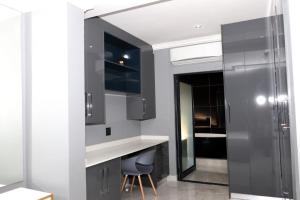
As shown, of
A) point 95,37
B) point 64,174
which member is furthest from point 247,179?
point 95,37

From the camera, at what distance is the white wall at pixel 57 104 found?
2.24 metres

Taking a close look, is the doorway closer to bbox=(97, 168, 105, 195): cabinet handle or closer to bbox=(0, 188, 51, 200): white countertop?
bbox=(97, 168, 105, 195): cabinet handle

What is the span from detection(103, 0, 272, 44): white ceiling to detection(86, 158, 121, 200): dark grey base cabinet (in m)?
1.89

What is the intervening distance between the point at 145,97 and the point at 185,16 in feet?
5.06

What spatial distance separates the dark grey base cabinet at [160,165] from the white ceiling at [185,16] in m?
1.92

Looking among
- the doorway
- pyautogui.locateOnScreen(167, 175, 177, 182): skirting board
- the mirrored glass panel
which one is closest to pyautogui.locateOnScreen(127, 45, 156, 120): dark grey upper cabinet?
the doorway

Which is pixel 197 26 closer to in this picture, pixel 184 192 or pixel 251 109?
pixel 251 109

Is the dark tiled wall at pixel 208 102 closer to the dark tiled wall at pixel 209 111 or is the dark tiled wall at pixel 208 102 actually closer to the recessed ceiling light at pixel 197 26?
the dark tiled wall at pixel 209 111

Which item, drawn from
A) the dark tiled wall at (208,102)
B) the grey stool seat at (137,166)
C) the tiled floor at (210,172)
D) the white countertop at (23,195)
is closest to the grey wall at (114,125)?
the grey stool seat at (137,166)

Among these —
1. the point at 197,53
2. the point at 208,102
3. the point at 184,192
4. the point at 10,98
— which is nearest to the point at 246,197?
the point at 184,192

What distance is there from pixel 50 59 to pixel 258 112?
2.78 meters

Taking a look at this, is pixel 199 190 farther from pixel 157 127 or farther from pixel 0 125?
pixel 0 125

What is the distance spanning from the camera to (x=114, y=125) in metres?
3.90

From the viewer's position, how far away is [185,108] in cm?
493
